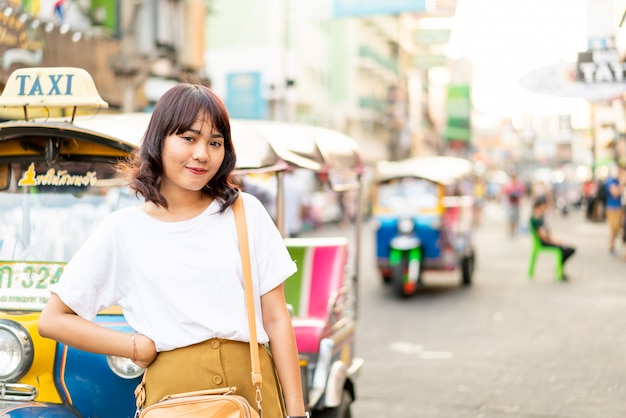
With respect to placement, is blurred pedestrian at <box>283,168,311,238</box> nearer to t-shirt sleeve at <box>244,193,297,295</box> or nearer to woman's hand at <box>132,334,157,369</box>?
t-shirt sleeve at <box>244,193,297,295</box>

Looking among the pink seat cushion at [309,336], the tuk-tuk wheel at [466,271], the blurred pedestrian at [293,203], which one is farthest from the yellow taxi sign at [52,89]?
the tuk-tuk wheel at [466,271]

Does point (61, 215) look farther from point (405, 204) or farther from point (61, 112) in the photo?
point (405, 204)

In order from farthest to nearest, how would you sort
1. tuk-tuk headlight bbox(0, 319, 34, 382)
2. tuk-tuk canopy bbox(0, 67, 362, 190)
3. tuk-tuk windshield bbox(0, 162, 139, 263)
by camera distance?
1. tuk-tuk windshield bbox(0, 162, 139, 263)
2. tuk-tuk canopy bbox(0, 67, 362, 190)
3. tuk-tuk headlight bbox(0, 319, 34, 382)

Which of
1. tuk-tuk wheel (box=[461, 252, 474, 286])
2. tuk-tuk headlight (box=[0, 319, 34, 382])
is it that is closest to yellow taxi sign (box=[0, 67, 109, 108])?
tuk-tuk headlight (box=[0, 319, 34, 382])

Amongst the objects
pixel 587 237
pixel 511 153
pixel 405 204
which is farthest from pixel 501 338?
pixel 511 153

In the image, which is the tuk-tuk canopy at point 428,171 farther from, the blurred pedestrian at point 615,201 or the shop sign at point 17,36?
the shop sign at point 17,36

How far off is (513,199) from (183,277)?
2582 centimetres

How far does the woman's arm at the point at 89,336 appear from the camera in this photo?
2.66m

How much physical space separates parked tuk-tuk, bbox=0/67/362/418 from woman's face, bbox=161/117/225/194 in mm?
982

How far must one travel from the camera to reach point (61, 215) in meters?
4.04

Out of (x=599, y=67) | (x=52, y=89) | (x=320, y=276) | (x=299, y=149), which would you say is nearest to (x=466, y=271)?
(x=599, y=67)

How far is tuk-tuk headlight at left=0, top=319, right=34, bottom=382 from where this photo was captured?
3418 mm

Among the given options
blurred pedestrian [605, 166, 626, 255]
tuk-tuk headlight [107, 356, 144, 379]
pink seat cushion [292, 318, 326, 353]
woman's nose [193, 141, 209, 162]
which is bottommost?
blurred pedestrian [605, 166, 626, 255]

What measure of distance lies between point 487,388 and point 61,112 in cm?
454
